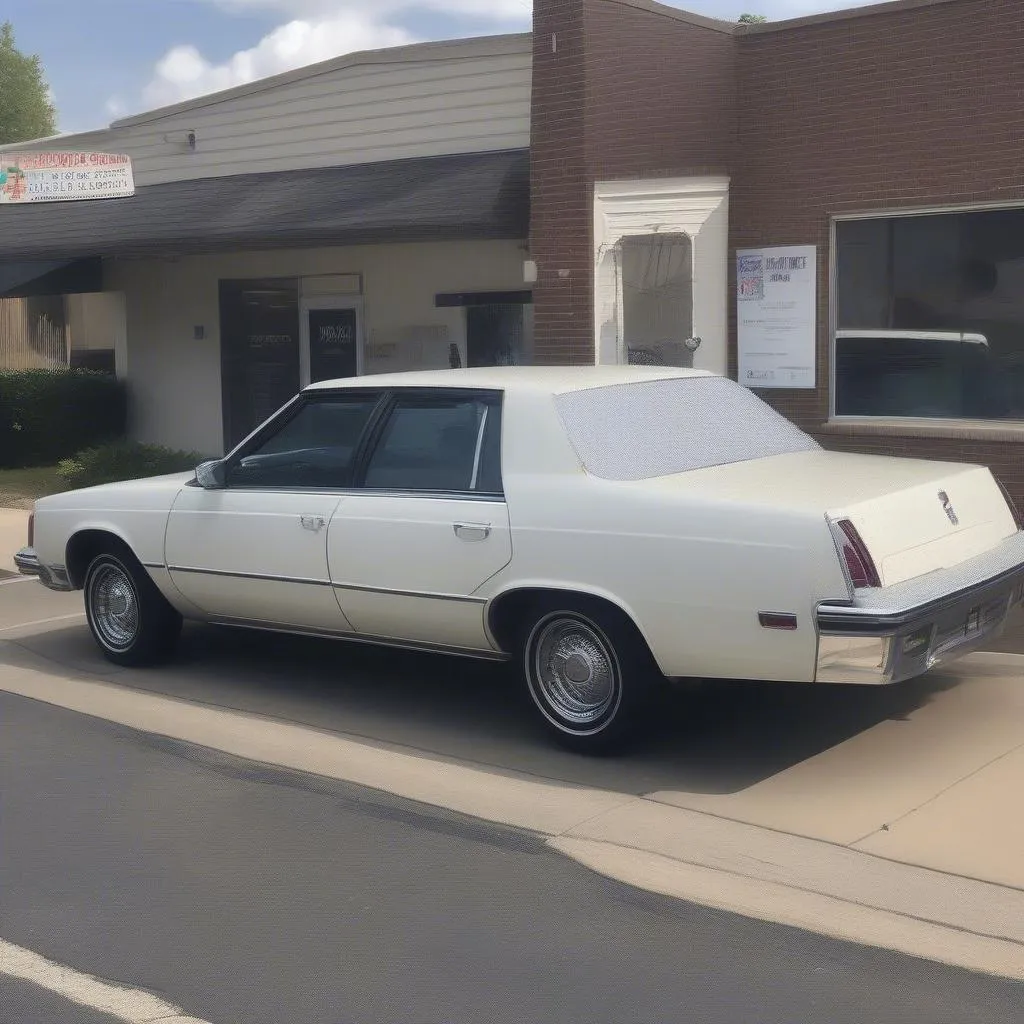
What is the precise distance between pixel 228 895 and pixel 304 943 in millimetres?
507

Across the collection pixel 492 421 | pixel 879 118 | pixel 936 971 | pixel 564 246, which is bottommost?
pixel 936 971

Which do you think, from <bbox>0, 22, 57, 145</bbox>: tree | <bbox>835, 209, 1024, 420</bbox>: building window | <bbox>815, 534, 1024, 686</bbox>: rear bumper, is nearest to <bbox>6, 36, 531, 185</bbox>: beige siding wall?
<bbox>835, 209, 1024, 420</bbox>: building window

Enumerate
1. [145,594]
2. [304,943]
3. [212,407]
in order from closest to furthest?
1. [304,943]
2. [145,594]
3. [212,407]

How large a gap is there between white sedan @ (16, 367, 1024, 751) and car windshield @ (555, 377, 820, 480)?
0.6 inches

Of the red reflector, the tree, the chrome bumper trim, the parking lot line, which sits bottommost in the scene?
the parking lot line

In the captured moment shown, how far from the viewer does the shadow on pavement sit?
20.5ft

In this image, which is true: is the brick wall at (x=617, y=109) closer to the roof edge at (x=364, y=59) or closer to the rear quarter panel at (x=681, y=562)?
the roof edge at (x=364, y=59)

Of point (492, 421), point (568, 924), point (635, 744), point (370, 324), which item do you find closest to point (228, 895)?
point (568, 924)

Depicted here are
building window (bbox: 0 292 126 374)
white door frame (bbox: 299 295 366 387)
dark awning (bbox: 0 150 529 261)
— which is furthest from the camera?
building window (bbox: 0 292 126 374)

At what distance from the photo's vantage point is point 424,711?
7191mm

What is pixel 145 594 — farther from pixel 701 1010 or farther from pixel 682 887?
pixel 701 1010

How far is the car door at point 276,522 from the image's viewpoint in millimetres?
7059

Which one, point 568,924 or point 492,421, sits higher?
point 492,421

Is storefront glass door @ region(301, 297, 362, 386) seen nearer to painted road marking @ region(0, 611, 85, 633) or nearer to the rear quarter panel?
painted road marking @ region(0, 611, 85, 633)
